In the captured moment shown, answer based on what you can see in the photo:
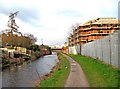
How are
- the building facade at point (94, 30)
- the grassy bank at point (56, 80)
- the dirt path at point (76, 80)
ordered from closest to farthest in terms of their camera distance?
the dirt path at point (76, 80) < the grassy bank at point (56, 80) < the building facade at point (94, 30)

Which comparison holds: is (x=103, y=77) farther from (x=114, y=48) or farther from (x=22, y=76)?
(x=22, y=76)

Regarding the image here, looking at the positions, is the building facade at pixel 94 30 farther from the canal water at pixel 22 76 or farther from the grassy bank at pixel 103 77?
the grassy bank at pixel 103 77

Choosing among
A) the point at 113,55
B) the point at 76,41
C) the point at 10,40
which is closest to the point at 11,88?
the point at 113,55

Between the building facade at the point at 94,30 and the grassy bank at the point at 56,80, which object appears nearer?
the grassy bank at the point at 56,80

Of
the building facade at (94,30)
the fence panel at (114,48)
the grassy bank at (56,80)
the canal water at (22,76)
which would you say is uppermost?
the building facade at (94,30)

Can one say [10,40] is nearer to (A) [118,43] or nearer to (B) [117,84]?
(A) [118,43]

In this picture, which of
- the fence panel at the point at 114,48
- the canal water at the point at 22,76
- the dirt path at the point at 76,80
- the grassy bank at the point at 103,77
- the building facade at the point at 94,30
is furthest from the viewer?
the building facade at the point at 94,30

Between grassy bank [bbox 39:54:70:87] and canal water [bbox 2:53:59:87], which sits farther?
canal water [bbox 2:53:59:87]

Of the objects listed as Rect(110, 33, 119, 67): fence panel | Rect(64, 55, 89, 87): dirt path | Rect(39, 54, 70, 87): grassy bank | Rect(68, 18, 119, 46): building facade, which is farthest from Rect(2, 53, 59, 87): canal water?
Rect(68, 18, 119, 46): building facade

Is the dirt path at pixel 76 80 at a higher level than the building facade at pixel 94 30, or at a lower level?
lower

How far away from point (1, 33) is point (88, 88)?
9947cm

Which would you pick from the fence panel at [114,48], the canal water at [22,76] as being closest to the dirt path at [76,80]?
the canal water at [22,76]

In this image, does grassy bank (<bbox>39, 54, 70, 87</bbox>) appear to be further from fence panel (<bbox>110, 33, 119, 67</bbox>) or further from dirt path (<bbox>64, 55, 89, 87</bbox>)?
fence panel (<bbox>110, 33, 119, 67</bbox>)

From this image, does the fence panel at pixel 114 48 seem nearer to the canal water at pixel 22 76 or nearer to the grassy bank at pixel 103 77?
the grassy bank at pixel 103 77
